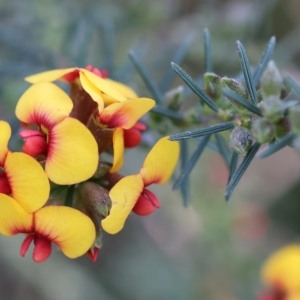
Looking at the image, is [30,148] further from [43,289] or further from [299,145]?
[43,289]

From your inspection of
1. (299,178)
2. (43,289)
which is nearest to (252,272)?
(299,178)

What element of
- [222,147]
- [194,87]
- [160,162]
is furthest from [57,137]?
[222,147]

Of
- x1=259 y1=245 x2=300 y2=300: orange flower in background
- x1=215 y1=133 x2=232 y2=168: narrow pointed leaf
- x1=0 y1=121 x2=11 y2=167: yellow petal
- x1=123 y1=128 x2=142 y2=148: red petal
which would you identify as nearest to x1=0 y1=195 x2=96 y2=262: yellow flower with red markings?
x1=0 y1=121 x2=11 y2=167: yellow petal

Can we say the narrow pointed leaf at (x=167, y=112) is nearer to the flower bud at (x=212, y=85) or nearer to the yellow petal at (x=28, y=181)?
the flower bud at (x=212, y=85)

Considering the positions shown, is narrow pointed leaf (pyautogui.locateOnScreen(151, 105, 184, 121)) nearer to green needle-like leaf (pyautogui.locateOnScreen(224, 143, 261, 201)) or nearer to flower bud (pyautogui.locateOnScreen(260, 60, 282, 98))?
green needle-like leaf (pyautogui.locateOnScreen(224, 143, 261, 201))

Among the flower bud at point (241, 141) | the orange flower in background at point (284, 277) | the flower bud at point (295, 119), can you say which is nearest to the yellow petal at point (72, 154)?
the flower bud at point (241, 141)

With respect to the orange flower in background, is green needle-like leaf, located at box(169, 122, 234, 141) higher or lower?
higher
